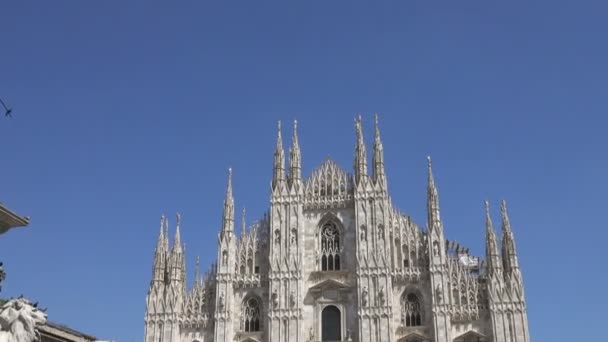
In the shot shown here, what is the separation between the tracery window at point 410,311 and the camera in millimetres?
42594

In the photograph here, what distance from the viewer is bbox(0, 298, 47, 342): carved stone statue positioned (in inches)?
500

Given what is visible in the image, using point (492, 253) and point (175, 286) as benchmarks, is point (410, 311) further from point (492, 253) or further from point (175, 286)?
point (175, 286)

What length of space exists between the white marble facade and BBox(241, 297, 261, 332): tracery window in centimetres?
6

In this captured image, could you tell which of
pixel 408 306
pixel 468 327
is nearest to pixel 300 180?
pixel 408 306

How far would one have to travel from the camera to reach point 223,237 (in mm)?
45469

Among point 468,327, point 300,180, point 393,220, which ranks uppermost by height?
point 300,180

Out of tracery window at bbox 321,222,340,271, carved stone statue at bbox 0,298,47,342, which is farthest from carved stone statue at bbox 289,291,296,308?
carved stone statue at bbox 0,298,47,342

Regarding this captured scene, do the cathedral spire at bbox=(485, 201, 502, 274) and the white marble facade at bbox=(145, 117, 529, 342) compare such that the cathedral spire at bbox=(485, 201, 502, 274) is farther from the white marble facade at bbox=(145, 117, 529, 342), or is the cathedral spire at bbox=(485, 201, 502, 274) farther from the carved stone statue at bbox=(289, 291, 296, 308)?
the carved stone statue at bbox=(289, 291, 296, 308)

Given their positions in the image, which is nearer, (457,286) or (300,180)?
(457,286)

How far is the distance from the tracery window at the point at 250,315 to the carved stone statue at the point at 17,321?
31621 mm

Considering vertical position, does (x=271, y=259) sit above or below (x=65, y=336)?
above

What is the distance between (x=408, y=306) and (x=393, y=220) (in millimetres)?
5226

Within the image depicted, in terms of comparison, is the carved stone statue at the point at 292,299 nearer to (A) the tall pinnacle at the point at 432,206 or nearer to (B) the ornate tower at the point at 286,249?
(B) the ornate tower at the point at 286,249

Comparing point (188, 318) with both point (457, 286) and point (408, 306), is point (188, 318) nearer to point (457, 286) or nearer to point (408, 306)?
point (408, 306)
